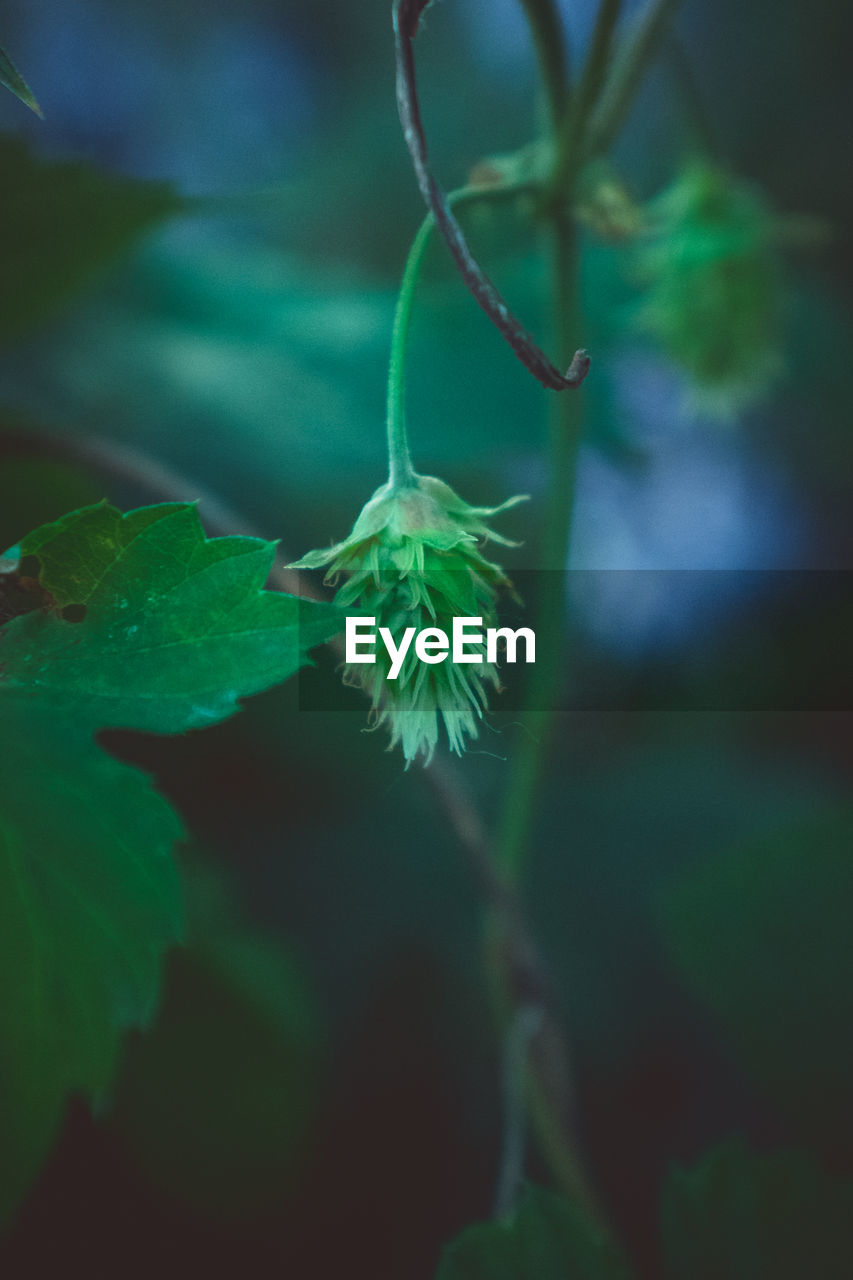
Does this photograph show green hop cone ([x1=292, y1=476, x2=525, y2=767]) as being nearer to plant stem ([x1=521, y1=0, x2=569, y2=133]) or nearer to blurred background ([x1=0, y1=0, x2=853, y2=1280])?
blurred background ([x1=0, y1=0, x2=853, y2=1280])

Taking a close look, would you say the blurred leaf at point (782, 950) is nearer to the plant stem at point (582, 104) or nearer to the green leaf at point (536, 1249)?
the green leaf at point (536, 1249)

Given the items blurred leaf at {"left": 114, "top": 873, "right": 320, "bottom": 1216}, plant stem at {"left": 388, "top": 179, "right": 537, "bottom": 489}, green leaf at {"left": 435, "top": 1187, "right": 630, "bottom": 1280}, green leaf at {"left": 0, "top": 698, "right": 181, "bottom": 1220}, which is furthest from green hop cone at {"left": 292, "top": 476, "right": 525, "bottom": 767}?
blurred leaf at {"left": 114, "top": 873, "right": 320, "bottom": 1216}

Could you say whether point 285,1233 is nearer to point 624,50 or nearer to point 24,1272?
point 24,1272

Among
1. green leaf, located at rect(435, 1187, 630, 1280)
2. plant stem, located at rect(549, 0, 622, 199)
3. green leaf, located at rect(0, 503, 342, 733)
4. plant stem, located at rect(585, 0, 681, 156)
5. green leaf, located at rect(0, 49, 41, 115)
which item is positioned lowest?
green leaf, located at rect(435, 1187, 630, 1280)

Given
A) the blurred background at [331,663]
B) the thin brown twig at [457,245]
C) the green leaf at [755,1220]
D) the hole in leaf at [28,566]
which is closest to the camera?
the thin brown twig at [457,245]

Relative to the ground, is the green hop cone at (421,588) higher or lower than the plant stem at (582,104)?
lower

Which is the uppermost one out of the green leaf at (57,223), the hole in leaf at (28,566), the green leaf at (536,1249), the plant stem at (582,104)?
the plant stem at (582,104)

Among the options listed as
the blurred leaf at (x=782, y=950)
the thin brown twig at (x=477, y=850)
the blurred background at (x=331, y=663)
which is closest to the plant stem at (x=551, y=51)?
the blurred background at (x=331, y=663)
